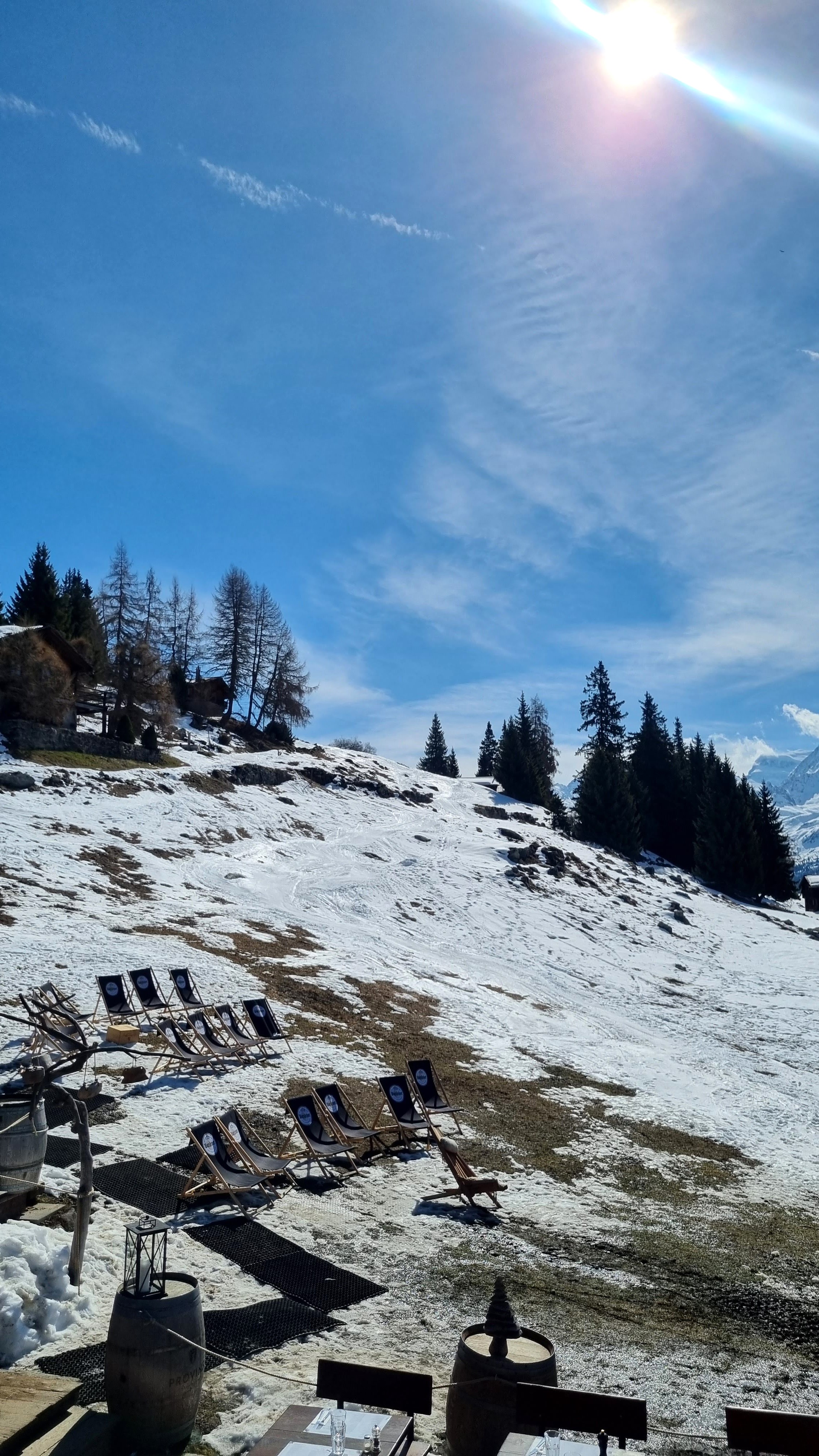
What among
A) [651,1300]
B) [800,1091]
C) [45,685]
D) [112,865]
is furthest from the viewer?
[45,685]

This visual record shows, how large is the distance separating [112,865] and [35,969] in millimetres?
8836

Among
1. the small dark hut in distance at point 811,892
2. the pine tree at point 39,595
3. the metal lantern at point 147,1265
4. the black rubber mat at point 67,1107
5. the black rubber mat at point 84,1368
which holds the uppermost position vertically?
the pine tree at point 39,595

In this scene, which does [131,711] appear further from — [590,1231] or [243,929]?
[590,1231]

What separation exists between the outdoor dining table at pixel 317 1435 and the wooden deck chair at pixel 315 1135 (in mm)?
6021

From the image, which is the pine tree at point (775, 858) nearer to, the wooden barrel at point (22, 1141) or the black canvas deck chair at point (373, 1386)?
the wooden barrel at point (22, 1141)

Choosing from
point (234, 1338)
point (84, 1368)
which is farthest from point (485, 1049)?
point (84, 1368)

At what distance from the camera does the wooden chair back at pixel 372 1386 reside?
14.5ft

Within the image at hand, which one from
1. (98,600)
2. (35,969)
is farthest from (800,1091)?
(98,600)

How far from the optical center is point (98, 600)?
56.1 m

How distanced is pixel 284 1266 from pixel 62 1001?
25.3ft

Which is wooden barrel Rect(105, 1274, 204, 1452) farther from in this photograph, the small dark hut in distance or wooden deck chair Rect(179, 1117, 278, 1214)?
the small dark hut in distance

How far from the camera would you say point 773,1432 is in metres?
4.09

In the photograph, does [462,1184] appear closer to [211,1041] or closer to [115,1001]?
[211,1041]

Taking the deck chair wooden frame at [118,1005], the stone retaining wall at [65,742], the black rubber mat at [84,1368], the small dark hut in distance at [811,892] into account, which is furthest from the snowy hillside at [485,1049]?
the small dark hut in distance at [811,892]
